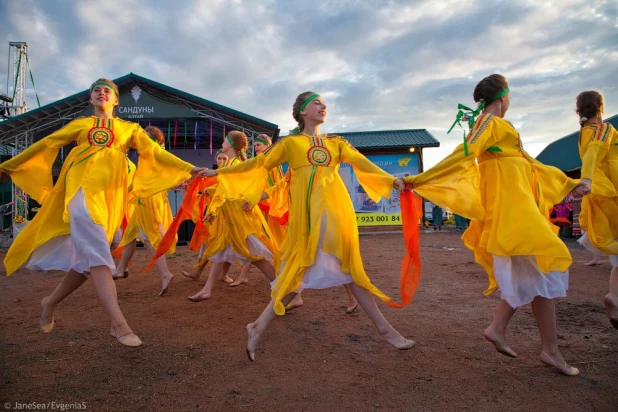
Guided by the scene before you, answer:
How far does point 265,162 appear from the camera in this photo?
340 cm

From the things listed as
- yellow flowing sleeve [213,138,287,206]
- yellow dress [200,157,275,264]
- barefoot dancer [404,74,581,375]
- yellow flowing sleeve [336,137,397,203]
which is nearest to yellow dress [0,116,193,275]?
yellow flowing sleeve [213,138,287,206]

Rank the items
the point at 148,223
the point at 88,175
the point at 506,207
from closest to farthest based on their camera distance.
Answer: the point at 506,207, the point at 88,175, the point at 148,223

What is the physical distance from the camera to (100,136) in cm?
319

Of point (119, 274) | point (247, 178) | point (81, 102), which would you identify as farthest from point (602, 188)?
point (81, 102)

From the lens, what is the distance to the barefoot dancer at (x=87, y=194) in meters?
2.91

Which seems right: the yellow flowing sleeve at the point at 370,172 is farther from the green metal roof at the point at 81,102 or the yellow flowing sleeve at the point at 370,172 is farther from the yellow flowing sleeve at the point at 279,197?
the green metal roof at the point at 81,102

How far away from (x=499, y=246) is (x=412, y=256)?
632 millimetres

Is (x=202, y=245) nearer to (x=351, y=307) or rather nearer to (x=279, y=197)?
(x=279, y=197)

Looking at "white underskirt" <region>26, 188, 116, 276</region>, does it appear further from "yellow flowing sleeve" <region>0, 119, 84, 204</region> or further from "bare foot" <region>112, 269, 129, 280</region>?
"bare foot" <region>112, 269, 129, 280</region>

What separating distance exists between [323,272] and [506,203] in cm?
130

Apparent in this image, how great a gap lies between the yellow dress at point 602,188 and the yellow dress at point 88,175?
3.63 meters

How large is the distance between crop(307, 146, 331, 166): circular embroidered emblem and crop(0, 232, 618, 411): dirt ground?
1.43m

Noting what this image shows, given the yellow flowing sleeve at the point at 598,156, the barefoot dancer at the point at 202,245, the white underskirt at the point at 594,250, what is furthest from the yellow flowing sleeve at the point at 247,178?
the white underskirt at the point at 594,250

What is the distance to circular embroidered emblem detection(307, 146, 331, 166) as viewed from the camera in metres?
3.10
